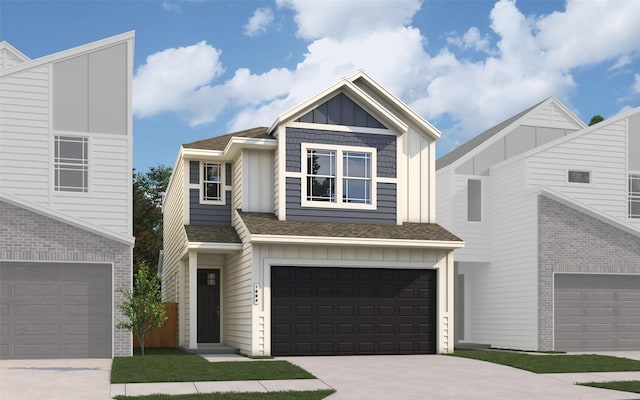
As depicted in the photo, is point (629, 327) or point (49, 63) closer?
point (49, 63)

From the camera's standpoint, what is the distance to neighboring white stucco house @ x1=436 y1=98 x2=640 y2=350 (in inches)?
954

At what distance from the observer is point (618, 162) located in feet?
83.1

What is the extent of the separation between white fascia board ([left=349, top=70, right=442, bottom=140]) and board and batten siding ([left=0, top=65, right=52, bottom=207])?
30.1 feet

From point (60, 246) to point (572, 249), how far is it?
612 inches

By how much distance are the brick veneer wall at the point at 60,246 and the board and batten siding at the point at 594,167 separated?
42.8ft

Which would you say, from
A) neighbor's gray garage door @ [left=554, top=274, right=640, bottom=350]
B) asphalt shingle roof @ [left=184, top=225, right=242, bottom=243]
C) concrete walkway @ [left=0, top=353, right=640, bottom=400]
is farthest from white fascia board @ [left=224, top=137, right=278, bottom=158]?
neighbor's gray garage door @ [left=554, top=274, right=640, bottom=350]

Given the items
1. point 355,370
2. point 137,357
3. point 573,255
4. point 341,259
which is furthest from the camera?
point 573,255

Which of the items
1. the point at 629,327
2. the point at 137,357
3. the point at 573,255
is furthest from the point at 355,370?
the point at 629,327

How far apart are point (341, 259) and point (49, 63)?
9.56 metres

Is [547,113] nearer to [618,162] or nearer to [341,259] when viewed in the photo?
[618,162]

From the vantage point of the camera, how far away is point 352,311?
21.9 meters

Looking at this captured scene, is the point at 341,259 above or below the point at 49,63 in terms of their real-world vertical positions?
below

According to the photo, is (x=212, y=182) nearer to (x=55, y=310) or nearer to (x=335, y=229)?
(x=335, y=229)

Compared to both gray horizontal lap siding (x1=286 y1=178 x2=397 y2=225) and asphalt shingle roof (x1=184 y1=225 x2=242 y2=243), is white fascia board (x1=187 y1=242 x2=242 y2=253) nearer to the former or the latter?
asphalt shingle roof (x1=184 y1=225 x2=242 y2=243)
